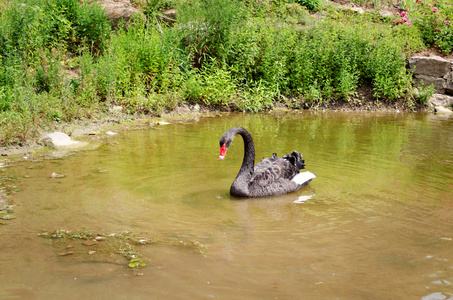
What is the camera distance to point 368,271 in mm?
4355

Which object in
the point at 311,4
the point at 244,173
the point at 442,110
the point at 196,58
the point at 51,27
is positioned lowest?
the point at 244,173

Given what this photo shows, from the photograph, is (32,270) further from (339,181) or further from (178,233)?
(339,181)

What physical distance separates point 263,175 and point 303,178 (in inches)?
26.5

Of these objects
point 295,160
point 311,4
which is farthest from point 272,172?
point 311,4

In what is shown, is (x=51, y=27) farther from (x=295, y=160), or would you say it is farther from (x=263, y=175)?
(x=263, y=175)

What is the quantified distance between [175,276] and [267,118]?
31.8 feet

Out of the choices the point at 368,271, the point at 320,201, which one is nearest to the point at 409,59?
the point at 320,201

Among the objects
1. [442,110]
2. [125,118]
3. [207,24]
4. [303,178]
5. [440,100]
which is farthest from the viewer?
[440,100]

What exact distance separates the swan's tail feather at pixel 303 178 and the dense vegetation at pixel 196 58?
17.5 ft

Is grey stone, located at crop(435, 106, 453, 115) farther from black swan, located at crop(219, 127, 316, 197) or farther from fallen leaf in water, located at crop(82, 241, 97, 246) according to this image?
fallen leaf in water, located at crop(82, 241, 97, 246)

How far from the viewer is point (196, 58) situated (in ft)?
50.3

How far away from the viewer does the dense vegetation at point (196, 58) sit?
11438 mm

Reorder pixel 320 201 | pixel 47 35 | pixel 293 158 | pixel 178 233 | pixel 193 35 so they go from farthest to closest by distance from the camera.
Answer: pixel 193 35 → pixel 47 35 → pixel 293 158 → pixel 320 201 → pixel 178 233

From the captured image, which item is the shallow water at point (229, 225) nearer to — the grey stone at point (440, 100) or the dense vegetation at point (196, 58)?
the dense vegetation at point (196, 58)
